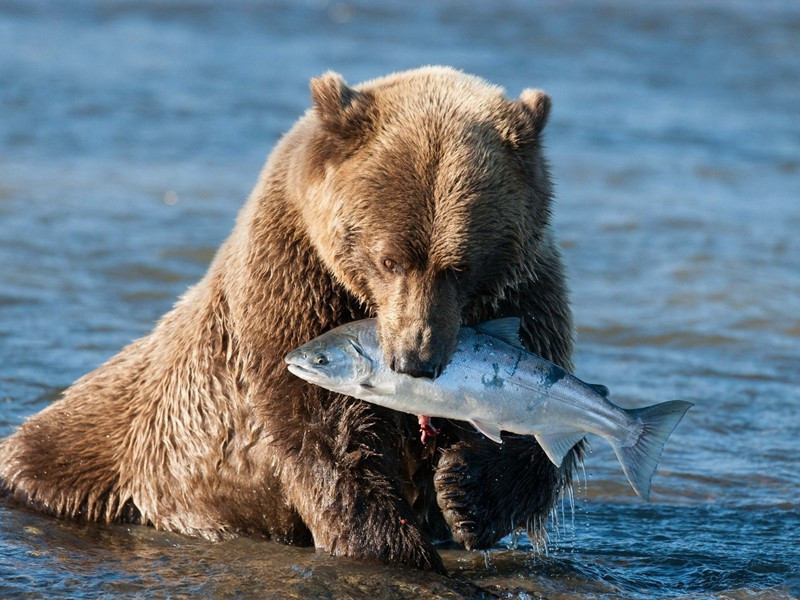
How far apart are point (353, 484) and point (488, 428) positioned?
733 mm

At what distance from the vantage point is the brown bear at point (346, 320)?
5.23 meters

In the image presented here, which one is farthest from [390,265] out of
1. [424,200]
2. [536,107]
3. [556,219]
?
[556,219]

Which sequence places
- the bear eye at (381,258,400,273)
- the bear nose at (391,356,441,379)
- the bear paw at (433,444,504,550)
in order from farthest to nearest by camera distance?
the bear paw at (433,444,504,550)
the bear eye at (381,258,400,273)
the bear nose at (391,356,441,379)

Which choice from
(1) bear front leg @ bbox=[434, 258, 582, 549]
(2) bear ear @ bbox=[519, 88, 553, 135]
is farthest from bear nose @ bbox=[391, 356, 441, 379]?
(2) bear ear @ bbox=[519, 88, 553, 135]

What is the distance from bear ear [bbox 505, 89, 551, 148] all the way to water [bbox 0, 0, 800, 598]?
2002 millimetres

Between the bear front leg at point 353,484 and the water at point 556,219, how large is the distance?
12cm

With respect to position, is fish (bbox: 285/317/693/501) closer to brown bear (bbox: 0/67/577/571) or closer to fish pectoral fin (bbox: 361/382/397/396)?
fish pectoral fin (bbox: 361/382/397/396)

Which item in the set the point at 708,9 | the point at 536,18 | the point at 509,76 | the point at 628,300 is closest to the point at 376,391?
the point at 628,300

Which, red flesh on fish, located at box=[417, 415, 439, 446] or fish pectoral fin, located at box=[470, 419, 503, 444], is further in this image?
red flesh on fish, located at box=[417, 415, 439, 446]

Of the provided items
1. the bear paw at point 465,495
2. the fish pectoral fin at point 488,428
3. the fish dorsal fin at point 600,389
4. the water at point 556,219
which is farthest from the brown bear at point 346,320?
the fish dorsal fin at point 600,389

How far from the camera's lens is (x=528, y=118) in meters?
5.64

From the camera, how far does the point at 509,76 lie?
21422 millimetres

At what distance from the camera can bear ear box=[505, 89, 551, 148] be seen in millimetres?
5543

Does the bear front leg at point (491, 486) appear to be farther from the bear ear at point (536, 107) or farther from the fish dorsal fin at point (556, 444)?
the bear ear at point (536, 107)
